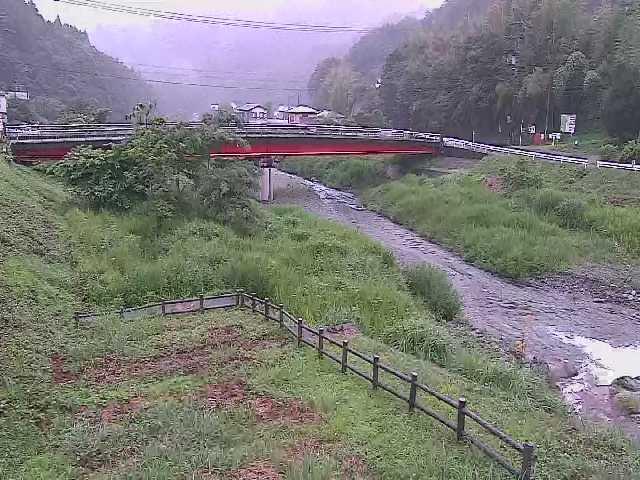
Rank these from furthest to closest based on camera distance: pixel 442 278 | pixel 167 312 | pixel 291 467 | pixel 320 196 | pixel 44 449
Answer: pixel 320 196 → pixel 442 278 → pixel 167 312 → pixel 44 449 → pixel 291 467

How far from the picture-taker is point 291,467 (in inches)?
390

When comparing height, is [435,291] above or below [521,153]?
below

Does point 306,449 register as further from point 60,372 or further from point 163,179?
point 163,179

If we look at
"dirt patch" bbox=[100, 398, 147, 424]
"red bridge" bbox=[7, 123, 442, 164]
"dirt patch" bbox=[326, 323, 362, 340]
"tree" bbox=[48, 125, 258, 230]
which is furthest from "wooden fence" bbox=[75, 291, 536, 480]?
"red bridge" bbox=[7, 123, 442, 164]

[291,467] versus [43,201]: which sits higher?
[43,201]

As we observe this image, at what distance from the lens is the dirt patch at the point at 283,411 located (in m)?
11.8

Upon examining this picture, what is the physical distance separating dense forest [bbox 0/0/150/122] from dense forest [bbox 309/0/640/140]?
3788cm

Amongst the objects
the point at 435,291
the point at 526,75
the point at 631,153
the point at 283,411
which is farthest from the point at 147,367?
the point at 526,75

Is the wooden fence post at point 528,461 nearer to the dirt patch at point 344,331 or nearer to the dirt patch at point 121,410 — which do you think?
the dirt patch at point 121,410

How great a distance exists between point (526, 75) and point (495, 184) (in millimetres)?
19968

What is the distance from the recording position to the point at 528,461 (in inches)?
384

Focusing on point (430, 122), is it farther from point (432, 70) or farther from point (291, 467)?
point (291, 467)

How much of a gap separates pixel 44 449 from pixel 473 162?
44.4 m

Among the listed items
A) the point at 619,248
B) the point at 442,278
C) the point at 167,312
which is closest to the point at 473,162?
the point at 619,248
